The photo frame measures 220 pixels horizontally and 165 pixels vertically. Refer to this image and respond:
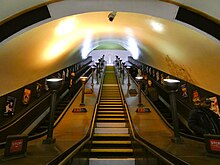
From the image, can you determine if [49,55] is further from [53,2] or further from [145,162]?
[145,162]

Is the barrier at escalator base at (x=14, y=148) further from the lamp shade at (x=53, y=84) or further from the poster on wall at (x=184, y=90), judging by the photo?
the poster on wall at (x=184, y=90)

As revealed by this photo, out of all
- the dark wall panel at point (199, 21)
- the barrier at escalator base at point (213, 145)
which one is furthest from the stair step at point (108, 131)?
the dark wall panel at point (199, 21)

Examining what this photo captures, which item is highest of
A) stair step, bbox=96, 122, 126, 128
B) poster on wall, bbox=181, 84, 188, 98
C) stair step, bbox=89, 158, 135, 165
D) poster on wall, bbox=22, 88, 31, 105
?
poster on wall, bbox=181, 84, 188, 98

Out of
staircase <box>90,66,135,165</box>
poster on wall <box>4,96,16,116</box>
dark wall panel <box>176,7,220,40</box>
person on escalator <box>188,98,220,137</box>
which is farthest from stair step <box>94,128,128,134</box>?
dark wall panel <box>176,7,220,40</box>

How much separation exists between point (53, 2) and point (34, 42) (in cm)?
201

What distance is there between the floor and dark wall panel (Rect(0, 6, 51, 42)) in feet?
6.62

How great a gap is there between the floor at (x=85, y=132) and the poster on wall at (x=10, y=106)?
5.20ft

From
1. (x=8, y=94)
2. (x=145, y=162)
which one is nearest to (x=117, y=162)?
(x=145, y=162)

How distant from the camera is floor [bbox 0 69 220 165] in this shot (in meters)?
2.40

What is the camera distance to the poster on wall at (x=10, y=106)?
18.7 feet

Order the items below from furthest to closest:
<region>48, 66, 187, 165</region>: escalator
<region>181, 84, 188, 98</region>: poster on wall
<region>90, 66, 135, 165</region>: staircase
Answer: <region>181, 84, 188, 98</region>: poster on wall → <region>90, 66, 135, 165</region>: staircase → <region>48, 66, 187, 165</region>: escalator

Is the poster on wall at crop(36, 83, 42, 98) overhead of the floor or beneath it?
overhead

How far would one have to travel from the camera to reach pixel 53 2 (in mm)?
3527

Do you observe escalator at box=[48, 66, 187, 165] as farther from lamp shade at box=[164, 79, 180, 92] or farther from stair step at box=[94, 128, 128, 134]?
lamp shade at box=[164, 79, 180, 92]
